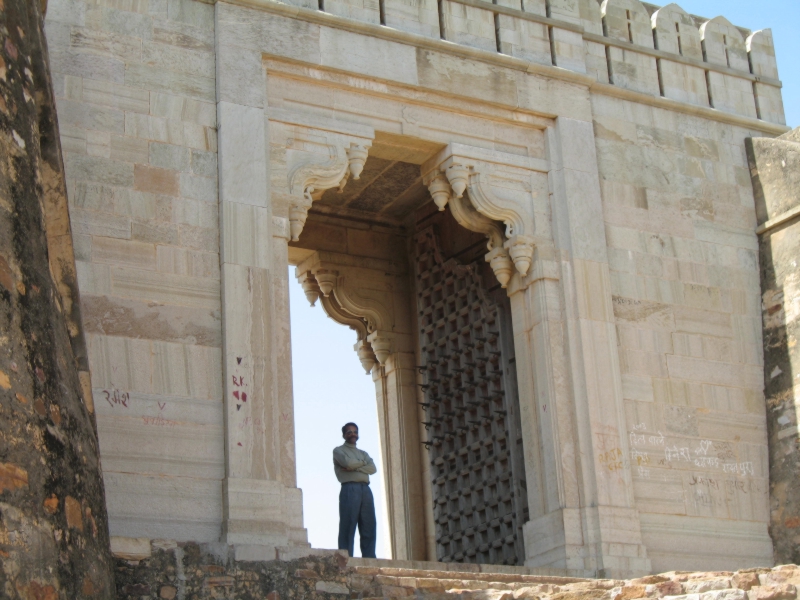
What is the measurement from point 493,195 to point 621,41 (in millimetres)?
2247

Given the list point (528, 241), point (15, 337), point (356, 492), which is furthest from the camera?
point (528, 241)

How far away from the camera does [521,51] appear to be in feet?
37.3

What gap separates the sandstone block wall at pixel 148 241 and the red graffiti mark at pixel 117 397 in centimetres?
1

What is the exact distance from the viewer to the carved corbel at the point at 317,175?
10.0 meters

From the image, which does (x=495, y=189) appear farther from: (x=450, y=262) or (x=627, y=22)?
(x=627, y=22)

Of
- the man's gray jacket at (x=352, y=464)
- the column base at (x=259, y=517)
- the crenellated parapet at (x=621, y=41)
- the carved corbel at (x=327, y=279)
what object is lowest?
the column base at (x=259, y=517)

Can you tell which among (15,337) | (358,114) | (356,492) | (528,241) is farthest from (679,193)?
(15,337)

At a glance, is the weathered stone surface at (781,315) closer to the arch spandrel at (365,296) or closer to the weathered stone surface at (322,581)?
the weathered stone surface at (322,581)

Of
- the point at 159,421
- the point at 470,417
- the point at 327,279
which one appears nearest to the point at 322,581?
the point at 159,421

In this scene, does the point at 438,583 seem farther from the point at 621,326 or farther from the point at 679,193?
the point at 679,193

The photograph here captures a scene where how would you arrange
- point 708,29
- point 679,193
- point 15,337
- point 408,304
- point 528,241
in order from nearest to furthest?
point 15,337 < point 528,241 < point 679,193 < point 708,29 < point 408,304

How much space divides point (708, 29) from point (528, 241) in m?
3.31

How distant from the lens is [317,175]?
33.4 ft

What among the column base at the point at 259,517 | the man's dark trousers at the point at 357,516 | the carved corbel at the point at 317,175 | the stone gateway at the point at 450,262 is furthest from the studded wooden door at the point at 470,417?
the column base at the point at 259,517
